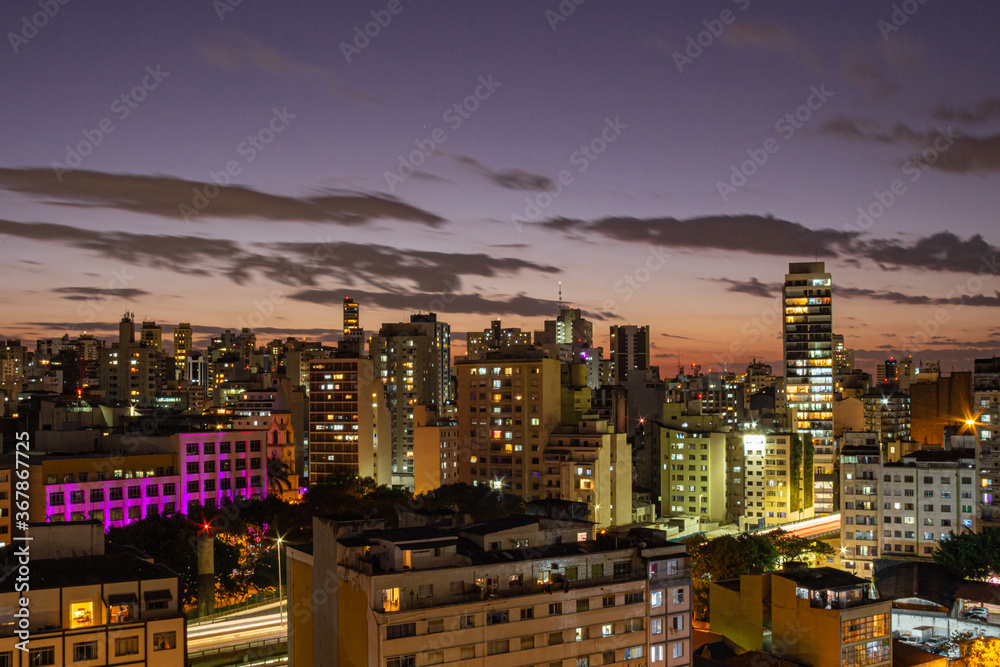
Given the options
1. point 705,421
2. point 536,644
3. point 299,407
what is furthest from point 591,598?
point 299,407

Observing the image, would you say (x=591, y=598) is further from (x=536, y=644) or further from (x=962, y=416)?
(x=962, y=416)

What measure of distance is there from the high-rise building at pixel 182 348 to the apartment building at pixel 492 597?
5105 inches

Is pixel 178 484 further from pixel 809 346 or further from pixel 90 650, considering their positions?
pixel 809 346

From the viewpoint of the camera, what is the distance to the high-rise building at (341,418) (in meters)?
85.4

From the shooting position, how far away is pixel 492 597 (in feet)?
91.7

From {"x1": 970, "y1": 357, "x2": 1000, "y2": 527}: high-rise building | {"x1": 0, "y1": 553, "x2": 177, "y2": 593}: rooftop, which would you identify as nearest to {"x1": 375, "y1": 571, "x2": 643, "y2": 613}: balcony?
{"x1": 0, "y1": 553, "x2": 177, "y2": 593}: rooftop

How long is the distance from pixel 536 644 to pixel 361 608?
510 cm

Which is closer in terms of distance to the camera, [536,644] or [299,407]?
[536,644]

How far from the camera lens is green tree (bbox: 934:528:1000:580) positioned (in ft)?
153

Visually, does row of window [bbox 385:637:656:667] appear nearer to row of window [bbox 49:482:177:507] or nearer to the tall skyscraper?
row of window [bbox 49:482:177:507]

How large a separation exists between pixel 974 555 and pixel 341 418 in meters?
52.5

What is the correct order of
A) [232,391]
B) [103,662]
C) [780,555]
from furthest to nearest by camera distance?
[232,391], [780,555], [103,662]

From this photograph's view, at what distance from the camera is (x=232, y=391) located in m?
118

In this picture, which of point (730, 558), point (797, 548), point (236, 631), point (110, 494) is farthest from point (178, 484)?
point (797, 548)
